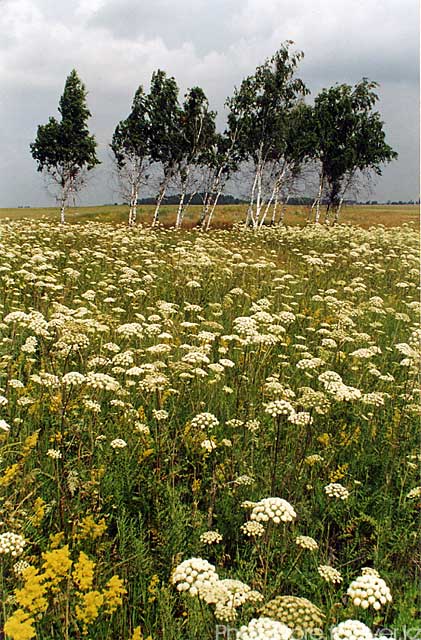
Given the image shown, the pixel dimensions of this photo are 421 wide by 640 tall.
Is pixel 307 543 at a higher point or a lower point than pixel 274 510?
lower

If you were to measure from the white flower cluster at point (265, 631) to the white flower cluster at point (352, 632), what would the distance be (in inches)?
6.4

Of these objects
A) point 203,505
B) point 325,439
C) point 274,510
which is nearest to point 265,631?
point 274,510

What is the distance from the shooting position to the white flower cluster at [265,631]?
1617 mm

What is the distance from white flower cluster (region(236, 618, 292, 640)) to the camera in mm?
1617

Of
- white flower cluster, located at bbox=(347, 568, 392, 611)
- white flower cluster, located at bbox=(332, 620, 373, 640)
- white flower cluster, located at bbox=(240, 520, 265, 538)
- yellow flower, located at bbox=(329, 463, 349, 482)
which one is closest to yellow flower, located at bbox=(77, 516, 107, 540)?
white flower cluster, located at bbox=(240, 520, 265, 538)

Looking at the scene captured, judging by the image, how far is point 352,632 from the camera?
170 cm

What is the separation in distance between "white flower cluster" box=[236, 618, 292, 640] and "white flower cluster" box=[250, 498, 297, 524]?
0.54 metres

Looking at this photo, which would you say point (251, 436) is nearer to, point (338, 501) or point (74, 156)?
point (338, 501)

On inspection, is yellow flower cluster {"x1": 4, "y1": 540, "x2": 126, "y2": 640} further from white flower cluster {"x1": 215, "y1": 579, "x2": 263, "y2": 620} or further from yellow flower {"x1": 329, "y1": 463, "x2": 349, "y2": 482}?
yellow flower {"x1": 329, "y1": 463, "x2": 349, "y2": 482}

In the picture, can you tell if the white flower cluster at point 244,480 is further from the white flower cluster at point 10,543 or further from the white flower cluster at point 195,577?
the white flower cluster at point 10,543

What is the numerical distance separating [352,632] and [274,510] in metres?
0.68

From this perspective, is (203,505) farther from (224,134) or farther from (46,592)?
(224,134)

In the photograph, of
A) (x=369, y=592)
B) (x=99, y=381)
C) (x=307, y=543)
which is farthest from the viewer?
(x=99, y=381)

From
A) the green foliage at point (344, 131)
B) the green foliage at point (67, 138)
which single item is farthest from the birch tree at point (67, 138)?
the green foliage at point (344, 131)
